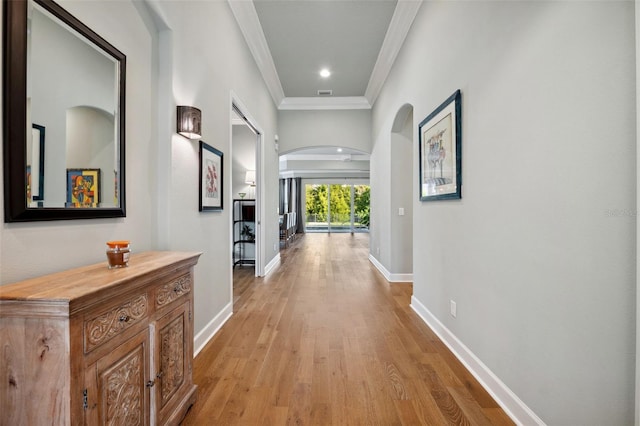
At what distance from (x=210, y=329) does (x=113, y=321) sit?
1.66 m

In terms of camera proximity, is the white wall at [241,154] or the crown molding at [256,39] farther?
the white wall at [241,154]

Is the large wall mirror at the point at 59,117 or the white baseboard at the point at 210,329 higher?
the large wall mirror at the point at 59,117

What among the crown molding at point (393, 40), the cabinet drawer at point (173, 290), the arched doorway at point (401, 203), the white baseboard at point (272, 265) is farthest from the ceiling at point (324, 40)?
the white baseboard at point (272, 265)

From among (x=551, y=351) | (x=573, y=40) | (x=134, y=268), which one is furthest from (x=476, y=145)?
(x=134, y=268)

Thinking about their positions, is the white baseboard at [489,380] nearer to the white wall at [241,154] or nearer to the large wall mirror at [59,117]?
the large wall mirror at [59,117]

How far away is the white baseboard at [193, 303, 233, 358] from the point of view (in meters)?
2.40

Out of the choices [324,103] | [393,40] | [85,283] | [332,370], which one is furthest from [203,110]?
[324,103]

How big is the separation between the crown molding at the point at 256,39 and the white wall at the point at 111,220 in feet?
5.67

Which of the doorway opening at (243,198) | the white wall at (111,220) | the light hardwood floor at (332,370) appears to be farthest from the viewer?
the doorway opening at (243,198)

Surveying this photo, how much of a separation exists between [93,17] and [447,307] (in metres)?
2.98

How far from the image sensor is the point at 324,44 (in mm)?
4191

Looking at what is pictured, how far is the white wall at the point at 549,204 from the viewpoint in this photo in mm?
1122

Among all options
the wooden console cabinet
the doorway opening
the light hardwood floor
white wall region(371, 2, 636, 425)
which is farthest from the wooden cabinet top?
the doorway opening

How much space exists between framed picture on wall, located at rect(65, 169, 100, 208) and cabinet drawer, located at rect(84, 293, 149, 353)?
1.78ft
